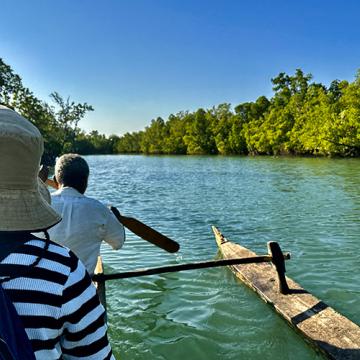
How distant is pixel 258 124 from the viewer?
90.0m

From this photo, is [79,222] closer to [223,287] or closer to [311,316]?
[311,316]

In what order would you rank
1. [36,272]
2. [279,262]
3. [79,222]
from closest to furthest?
[36,272] → [79,222] → [279,262]

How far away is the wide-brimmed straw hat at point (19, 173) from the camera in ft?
4.36

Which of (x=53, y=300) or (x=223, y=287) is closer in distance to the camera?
(x=53, y=300)

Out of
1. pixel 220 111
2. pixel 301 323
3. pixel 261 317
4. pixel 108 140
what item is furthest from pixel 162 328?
pixel 108 140

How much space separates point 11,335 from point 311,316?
4.95 m

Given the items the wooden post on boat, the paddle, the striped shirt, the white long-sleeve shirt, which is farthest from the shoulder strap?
the wooden post on boat

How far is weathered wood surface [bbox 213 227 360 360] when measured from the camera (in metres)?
4.54

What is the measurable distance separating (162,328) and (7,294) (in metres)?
4.85

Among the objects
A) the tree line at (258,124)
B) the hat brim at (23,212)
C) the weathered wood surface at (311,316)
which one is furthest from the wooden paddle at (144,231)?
the tree line at (258,124)

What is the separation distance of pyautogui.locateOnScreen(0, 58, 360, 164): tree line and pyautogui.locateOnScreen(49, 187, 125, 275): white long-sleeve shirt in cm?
5566

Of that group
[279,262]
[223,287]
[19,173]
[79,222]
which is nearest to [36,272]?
[19,173]

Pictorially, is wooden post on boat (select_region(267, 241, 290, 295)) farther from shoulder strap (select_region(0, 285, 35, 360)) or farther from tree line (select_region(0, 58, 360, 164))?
tree line (select_region(0, 58, 360, 164))

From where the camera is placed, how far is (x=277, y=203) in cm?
1731
